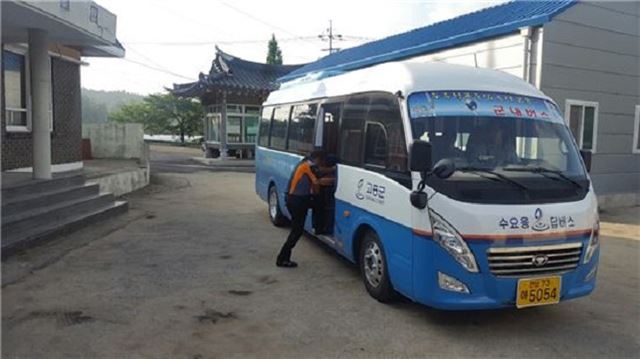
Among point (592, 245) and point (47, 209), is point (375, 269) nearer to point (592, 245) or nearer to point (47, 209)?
point (592, 245)

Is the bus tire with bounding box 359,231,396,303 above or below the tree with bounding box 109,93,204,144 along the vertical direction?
below

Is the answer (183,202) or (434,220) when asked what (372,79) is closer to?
(434,220)

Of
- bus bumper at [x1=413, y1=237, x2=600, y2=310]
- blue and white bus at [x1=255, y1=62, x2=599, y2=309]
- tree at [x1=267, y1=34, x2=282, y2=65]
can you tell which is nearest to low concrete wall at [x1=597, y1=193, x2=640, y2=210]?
blue and white bus at [x1=255, y1=62, x2=599, y2=309]

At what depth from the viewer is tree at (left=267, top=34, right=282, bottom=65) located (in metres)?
38.8

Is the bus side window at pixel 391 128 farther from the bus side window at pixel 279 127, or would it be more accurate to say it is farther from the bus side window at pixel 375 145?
the bus side window at pixel 279 127

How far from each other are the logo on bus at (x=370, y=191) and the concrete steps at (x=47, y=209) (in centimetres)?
448

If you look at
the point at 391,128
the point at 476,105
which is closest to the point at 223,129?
the point at 391,128

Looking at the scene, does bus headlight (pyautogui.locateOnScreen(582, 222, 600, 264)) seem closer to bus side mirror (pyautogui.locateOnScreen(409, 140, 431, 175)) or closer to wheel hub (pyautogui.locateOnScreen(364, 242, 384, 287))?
bus side mirror (pyautogui.locateOnScreen(409, 140, 431, 175))

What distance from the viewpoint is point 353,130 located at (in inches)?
235

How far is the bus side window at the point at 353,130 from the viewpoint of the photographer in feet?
18.9

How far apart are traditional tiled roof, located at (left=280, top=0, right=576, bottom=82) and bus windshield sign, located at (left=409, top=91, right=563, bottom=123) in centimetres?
452

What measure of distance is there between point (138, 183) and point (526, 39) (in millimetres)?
10115

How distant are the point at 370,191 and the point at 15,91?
8.87 metres

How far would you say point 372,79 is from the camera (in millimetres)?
5680
